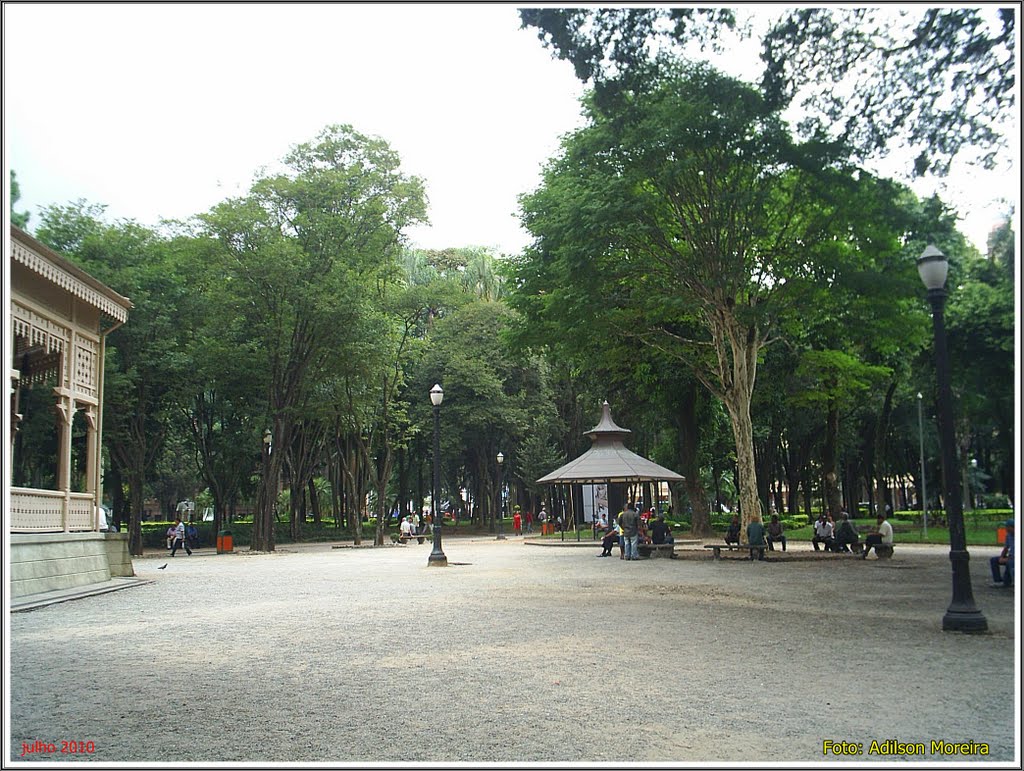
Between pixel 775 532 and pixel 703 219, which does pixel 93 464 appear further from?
pixel 775 532

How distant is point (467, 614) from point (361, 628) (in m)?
1.78

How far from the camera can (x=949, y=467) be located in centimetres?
911

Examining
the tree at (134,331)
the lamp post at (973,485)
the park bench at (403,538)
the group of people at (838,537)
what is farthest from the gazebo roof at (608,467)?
the lamp post at (973,485)

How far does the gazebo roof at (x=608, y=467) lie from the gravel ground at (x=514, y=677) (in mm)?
14258

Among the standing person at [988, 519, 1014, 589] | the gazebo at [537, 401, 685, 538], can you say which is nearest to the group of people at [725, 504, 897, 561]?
the gazebo at [537, 401, 685, 538]

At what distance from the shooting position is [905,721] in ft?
18.6

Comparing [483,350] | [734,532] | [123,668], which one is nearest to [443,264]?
[483,350]

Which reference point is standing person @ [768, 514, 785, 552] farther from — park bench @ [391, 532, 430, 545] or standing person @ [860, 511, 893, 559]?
park bench @ [391, 532, 430, 545]

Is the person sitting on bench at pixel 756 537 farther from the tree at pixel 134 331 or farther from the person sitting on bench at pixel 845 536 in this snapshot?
the tree at pixel 134 331

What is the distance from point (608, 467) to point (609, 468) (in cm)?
11

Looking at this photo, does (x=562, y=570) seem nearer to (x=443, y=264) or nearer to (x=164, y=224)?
(x=164, y=224)

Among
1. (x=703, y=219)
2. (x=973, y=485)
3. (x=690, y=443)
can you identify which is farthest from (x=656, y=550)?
(x=973, y=485)

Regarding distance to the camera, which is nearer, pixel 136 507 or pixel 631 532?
pixel 631 532

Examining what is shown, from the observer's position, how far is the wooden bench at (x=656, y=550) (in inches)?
934
